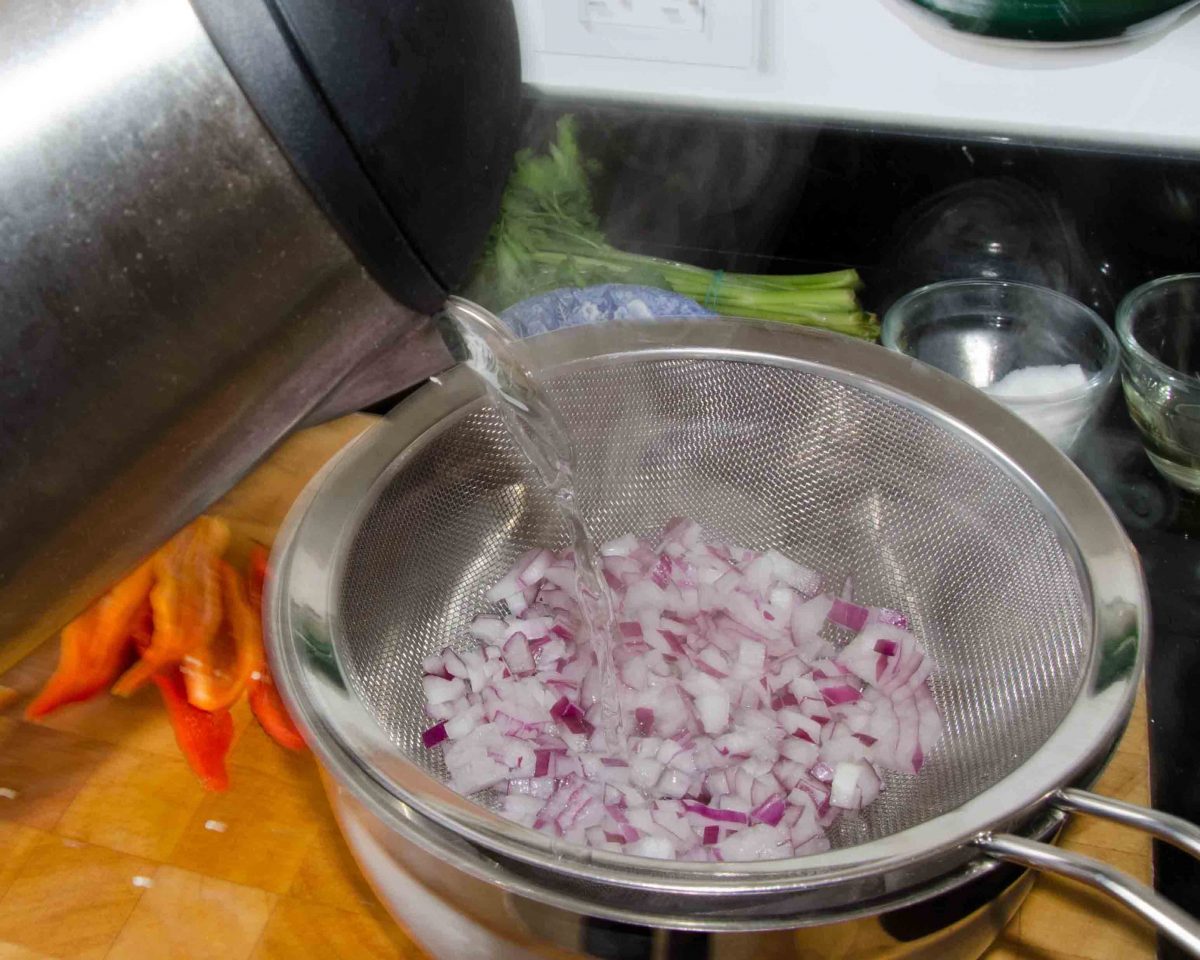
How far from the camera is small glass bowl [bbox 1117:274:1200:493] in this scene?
1.24 meters

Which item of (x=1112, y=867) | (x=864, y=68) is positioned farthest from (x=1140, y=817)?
(x=864, y=68)

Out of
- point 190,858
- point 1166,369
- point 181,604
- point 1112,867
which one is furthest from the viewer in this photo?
point 1166,369

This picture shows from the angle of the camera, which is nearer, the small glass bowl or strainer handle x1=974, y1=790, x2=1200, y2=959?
strainer handle x1=974, y1=790, x2=1200, y2=959

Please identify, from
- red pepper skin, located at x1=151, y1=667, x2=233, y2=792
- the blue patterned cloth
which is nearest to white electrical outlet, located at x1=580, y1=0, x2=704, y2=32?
the blue patterned cloth

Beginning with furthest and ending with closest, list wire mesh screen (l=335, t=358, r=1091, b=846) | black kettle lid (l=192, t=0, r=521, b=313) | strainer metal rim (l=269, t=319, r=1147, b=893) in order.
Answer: wire mesh screen (l=335, t=358, r=1091, b=846) → strainer metal rim (l=269, t=319, r=1147, b=893) → black kettle lid (l=192, t=0, r=521, b=313)

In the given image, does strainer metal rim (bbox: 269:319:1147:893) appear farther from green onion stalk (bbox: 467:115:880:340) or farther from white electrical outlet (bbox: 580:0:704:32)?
white electrical outlet (bbox: 580:0:704:32)

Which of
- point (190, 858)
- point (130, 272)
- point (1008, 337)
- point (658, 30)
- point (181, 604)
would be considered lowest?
point (1008, 337)

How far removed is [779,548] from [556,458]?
1.05ft

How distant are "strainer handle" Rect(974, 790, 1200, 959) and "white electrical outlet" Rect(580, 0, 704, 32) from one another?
3.19ft

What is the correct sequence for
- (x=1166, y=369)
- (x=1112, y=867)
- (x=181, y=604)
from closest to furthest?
(x=1112, y=867) → (x=181, y=604) → (x=1166, y=369)

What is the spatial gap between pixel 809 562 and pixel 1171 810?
43cm

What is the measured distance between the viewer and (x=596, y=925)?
0.71 metres

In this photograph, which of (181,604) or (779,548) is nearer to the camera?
(181,604)

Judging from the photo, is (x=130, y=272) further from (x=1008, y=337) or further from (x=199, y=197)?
(x=1008, y=337)
